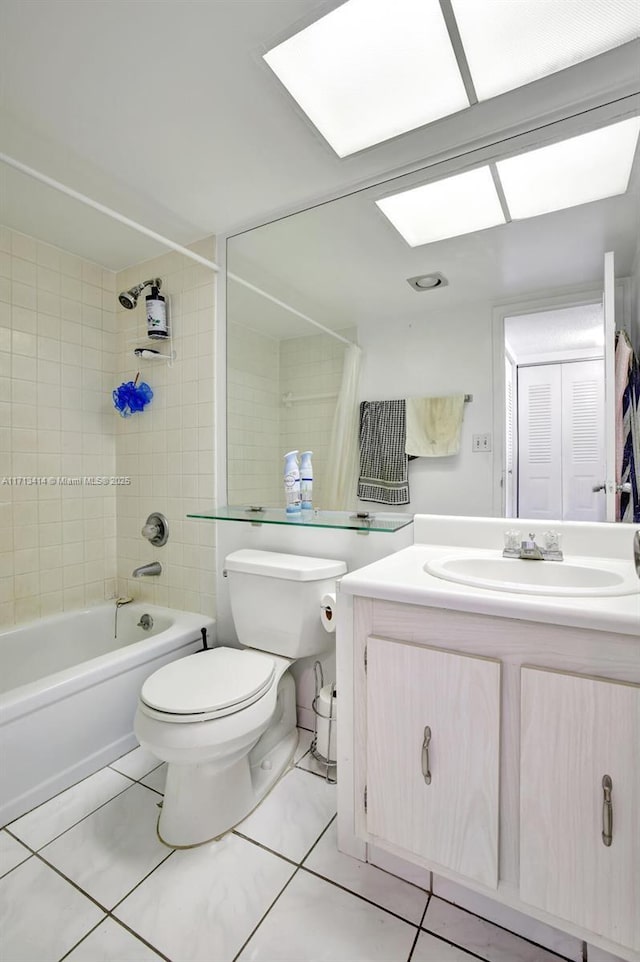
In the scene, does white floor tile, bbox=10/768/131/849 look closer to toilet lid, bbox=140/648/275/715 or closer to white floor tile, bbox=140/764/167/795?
white floor tile, bbox=140/764/167/795

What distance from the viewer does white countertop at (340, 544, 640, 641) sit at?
0.80 m

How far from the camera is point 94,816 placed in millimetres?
1340

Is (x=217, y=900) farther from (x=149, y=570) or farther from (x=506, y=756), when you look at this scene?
(x=149, y=570)

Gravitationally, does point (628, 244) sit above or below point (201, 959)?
above

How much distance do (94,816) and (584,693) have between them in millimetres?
1445

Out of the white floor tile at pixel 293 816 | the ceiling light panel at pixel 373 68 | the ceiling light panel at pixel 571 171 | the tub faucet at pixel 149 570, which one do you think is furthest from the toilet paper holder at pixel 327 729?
the ceiling light panel at pixel 373 68

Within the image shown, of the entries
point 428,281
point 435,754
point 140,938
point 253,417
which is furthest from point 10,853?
point 428,281

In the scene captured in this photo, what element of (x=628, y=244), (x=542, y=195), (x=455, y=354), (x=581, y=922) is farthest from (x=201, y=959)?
(x=542, y=195)

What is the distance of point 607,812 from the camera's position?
80cm

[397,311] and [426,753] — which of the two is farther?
[397,311]

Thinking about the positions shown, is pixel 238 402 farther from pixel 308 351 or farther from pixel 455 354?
pixel 455 354

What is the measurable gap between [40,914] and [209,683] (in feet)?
1.97

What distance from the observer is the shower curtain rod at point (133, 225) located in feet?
4.39

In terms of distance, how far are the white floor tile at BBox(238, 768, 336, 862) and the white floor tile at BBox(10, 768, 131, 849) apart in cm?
50
